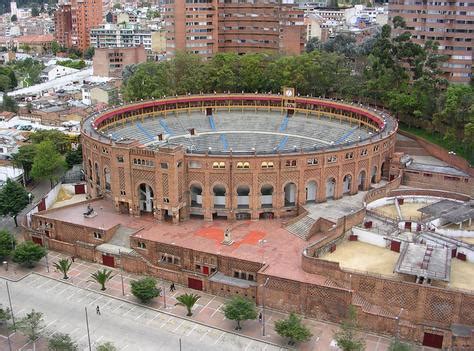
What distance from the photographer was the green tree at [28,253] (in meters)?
64.3

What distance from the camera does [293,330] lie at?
4997cm

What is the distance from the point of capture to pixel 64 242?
230ft

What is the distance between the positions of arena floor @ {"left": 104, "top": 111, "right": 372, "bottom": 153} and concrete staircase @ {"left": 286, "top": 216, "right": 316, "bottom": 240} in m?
21.8

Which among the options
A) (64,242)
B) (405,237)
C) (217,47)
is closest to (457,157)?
(405,237)

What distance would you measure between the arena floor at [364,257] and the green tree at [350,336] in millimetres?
7386

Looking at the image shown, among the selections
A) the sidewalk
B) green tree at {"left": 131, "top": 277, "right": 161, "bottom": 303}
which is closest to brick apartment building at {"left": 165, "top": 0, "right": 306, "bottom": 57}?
the sidewalk

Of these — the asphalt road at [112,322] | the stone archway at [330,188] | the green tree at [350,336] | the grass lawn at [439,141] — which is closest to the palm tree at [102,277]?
the asphalt road at [112,322]

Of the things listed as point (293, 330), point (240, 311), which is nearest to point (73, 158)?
point (240, 311)

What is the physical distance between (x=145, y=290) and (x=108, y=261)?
435 inches

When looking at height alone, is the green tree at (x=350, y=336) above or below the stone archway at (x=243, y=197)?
below

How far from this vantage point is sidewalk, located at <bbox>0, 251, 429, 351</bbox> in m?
52.3

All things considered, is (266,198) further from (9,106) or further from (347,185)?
(9,106)

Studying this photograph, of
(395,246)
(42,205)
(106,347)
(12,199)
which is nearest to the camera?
(106,347)

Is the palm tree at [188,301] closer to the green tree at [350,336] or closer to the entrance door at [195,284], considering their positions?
the entrance door at [195,284]
